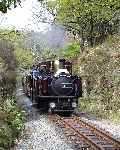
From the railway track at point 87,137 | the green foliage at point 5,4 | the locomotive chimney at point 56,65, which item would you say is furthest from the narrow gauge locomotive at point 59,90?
the green foliage at point 5,4

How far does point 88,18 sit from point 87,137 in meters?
23.9

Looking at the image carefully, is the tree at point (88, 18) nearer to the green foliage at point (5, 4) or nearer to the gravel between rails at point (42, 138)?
the gravel between rails at point (42, 138)

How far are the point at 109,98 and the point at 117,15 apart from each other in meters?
12.7

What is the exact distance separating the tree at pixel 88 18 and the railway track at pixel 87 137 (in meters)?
16.9

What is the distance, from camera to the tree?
1457 inches

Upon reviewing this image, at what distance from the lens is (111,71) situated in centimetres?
2959

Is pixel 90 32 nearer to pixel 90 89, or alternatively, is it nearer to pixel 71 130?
pixel 90 89

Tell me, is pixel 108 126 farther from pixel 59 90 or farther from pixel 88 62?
pixel 88 62

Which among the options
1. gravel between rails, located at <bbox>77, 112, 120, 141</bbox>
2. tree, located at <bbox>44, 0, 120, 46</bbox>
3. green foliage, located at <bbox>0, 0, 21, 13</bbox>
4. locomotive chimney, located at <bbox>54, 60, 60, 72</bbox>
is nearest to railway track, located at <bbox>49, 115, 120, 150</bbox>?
gravel between rails, located at <bbox>77, 112, 120, 141</bbox>

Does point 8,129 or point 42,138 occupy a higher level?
point 8,129

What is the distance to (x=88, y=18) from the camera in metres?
38.9

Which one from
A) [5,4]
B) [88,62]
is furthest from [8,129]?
[88,62]

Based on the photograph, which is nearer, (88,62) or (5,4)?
(5,4)

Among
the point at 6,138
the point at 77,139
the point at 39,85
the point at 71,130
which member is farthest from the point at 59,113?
the point at 6,138
